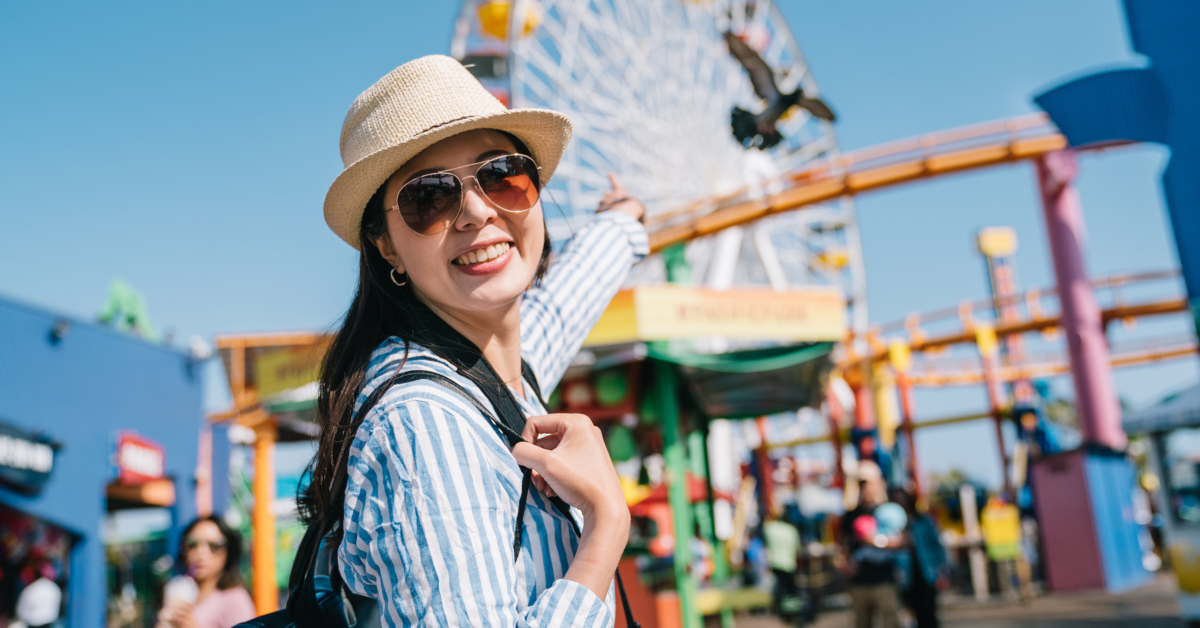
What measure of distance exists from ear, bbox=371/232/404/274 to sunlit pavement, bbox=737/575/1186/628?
8.26 metres

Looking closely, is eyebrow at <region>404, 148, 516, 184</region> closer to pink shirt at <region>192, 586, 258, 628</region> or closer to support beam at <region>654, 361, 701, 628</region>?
pink shirt at <region>192, 586, 258, 628</region>

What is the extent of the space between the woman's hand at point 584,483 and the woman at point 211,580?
2.57 m

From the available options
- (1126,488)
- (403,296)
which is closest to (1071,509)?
(1126,488)

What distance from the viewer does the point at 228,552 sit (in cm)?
365

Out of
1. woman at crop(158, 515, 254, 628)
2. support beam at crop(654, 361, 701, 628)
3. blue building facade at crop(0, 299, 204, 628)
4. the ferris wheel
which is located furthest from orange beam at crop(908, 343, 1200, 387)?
woman at crop(158, 515, 254, 628)

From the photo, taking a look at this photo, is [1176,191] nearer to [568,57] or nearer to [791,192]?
[791,192]

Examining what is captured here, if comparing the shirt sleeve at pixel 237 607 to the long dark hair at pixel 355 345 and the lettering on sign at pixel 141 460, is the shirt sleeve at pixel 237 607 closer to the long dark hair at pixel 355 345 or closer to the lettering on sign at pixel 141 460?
the long dark hair at pixel 355 345

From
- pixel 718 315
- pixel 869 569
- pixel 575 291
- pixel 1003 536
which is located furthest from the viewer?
pixel 1003 536

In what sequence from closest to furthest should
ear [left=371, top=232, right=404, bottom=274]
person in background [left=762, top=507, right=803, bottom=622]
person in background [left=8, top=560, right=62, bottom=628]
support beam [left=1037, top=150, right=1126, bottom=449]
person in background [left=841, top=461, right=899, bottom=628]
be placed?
ear [left=371, top=232, right=404, bottom=274] → person in background [left=841, top=461, right=899, bottom=628] → person in background [left=8, top=560, right=62, bottom=628] → person in background [left=762, top=507, right=803, bottom=622] → support beam [left=1037, top=150, right=1126, bottom=449]

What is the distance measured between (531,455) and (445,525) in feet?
0.44

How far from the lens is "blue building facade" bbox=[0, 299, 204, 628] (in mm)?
10797

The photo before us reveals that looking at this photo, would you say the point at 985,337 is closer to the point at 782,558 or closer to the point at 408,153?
the point at 782,558

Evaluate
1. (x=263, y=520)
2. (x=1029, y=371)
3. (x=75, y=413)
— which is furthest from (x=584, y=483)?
(x=1029, y=371)

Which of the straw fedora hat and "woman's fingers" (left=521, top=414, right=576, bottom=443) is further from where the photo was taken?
the straw fedora hat
